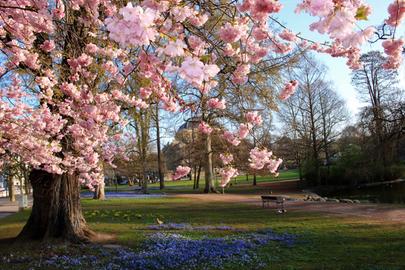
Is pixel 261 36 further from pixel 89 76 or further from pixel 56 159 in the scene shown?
pixel 56 159

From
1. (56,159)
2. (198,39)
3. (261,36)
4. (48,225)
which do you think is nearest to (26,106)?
(56,159)

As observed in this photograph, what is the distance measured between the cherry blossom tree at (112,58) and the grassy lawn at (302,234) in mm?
2306

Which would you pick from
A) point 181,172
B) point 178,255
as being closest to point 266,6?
point 181,172

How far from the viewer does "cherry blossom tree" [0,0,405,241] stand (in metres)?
2.65

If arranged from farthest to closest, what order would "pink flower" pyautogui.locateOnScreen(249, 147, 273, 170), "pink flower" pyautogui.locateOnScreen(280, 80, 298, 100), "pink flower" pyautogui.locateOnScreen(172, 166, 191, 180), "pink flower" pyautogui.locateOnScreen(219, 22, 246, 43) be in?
1. "pink flower" pyautogui.locateOnScreen(172, 166, 191, 180)
2. "pink flower" pyautogui.locateOnScreen(249, 147, 273, 170)
3. "pink flower" pyautogui.locateOnScreen(280, 80, 298, 100)
4. "pink flower" pyautogui.locateOnScreen(219, 22, 246, 43)

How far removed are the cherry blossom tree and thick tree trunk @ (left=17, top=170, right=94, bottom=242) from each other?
0.03 metres

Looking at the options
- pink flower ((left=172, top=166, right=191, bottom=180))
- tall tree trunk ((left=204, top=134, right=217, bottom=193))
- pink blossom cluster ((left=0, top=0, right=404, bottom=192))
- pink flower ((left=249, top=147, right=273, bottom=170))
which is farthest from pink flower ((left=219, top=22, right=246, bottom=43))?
tall tree trunk ((left=204, top=134, right=217, bottom=193))

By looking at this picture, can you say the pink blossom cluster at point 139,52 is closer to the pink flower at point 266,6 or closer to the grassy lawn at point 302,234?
the pink flower at point 266,6

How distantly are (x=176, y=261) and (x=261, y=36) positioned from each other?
5766 millimetres

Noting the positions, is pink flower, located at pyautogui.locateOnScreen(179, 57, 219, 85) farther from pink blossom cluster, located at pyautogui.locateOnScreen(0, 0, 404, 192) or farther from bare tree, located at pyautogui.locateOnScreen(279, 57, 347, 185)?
bare tree, located at pyautogui.locateOnScreen(279, 57, 347, 185)

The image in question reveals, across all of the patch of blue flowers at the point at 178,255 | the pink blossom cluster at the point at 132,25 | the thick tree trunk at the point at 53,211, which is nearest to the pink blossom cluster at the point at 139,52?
the pink blossom cluster at the point at 132,25

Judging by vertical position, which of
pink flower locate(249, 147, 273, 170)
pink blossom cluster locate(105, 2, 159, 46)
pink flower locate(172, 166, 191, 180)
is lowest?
pink flower locate(172, 166, 191, 180)

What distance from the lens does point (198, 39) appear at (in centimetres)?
423

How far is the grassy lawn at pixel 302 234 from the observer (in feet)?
27.8
